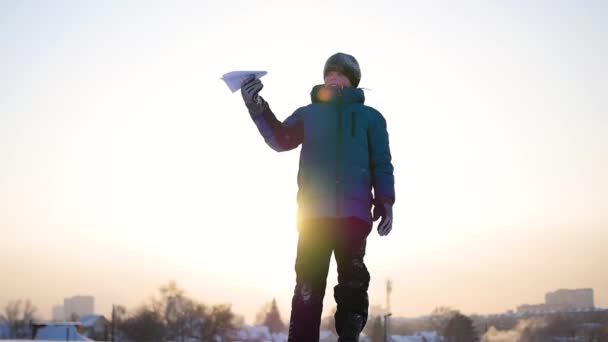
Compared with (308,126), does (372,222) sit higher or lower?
lower

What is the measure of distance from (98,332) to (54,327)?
2537 inches

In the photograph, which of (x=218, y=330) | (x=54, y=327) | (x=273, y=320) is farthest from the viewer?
(x=273, y=320)

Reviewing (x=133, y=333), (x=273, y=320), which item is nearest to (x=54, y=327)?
(x=133, y=333)

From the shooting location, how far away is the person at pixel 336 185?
4520 millimetres

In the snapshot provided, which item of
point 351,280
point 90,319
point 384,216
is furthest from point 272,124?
point 90,319

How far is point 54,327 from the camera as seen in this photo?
76500mm

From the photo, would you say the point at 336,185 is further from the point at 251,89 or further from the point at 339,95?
the point at 251,89

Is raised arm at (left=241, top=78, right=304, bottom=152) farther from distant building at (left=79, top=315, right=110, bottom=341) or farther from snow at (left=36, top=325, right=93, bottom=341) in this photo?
distant building at (left=79, top=315, right=110, bottom=341)

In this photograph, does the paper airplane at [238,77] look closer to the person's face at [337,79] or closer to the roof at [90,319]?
the person's face at [337,79]

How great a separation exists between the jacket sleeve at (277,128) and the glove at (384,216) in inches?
27.7

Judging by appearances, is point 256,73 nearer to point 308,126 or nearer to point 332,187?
point 308,126

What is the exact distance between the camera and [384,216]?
185 inches

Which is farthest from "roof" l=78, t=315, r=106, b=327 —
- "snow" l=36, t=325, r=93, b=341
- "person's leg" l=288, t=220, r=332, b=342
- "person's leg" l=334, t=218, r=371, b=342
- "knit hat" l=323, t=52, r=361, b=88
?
"person's leg" l=334, t=218, r=371, b=342

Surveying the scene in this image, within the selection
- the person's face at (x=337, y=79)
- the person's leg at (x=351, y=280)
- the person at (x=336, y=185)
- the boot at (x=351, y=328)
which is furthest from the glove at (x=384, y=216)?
the person's face at (x=337, y=79)
